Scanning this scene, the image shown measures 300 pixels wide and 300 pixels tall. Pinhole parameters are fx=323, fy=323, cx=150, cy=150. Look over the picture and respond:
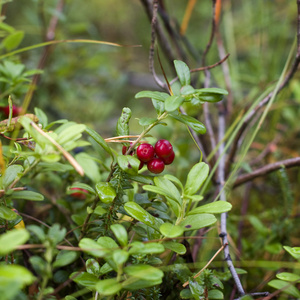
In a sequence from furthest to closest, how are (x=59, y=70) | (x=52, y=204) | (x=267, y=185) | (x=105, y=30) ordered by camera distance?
(x=105, y=30), (x=59, y=70), (x=267, y=185), (x=52, y=204)

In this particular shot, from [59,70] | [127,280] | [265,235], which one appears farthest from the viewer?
[59,70]

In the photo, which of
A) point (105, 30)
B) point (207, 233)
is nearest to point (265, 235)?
point (207, 233)

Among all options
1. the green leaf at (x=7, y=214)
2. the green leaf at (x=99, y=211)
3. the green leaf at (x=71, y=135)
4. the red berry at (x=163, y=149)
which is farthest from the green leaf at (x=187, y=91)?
the green leaf at (x=7, y=214)

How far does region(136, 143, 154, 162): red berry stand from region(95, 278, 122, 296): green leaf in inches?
10.5

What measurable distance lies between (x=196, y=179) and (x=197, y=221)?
0.29 ft

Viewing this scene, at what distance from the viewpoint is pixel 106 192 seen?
66 centimetres

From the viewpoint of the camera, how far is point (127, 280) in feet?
1.87

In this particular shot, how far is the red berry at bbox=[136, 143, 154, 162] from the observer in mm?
709

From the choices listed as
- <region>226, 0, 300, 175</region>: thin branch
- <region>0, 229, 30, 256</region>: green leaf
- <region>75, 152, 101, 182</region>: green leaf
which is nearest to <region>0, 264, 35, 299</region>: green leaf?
<region>0, 229, 30, 256</region>: green leaf

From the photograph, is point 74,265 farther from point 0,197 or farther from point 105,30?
point 105,30

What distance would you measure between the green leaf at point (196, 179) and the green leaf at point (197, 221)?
0.20ft

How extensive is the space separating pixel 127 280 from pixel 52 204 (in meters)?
0.48

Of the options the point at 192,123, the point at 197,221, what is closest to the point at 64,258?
the point at 197,221

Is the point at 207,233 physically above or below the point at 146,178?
below
